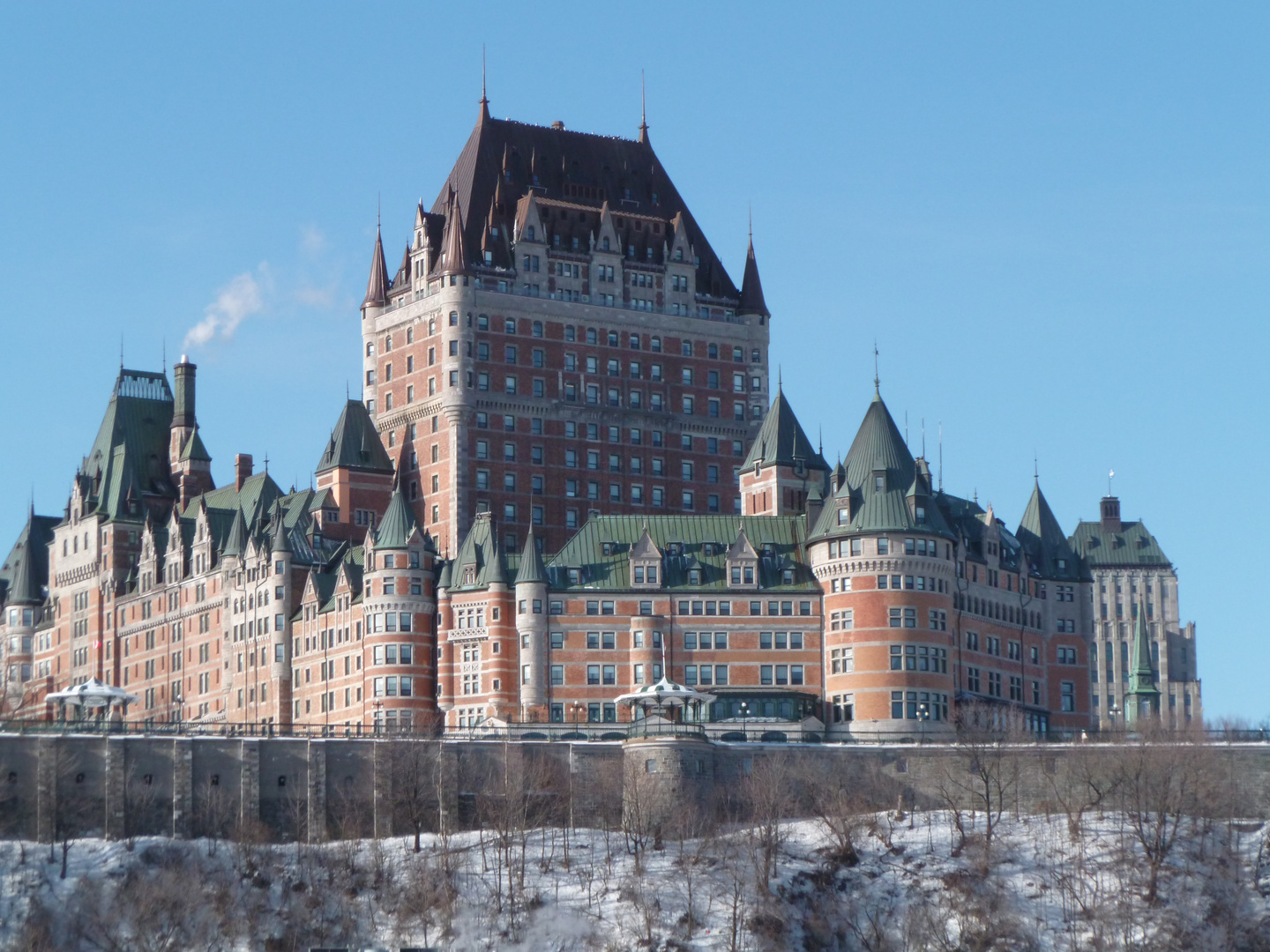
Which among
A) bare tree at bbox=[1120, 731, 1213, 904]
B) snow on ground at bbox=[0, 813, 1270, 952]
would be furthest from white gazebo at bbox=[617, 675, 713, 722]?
bare tree at bbox=[1120, 731, 1213, 904]

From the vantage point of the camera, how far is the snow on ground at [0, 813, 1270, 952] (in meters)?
163

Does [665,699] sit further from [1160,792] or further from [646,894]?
[1160,792]

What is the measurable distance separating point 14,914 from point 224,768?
19.1 m

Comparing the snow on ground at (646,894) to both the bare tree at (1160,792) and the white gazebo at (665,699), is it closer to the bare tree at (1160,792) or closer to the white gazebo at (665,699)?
the bare tree at (1160,792)

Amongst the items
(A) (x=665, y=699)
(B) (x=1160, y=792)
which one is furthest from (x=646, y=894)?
(B) (x=1160, y=792)

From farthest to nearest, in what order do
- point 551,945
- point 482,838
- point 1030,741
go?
point 1030,741 → point 482,838 → point 551,945

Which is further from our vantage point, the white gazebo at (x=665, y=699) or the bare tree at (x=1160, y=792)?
the white gazebo at (x=665, y=699)

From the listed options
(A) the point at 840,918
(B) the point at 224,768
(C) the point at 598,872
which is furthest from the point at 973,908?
(B) the point at 224,768

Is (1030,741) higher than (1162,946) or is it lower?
higher

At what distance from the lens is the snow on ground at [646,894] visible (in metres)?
163

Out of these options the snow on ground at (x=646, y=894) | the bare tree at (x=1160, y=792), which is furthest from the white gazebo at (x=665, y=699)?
the bare tree at (x=1160, y=792)

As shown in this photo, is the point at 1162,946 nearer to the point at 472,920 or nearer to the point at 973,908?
the point at 973,908

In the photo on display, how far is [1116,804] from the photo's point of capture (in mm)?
180375

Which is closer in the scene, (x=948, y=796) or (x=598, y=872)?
(x=598, y=872)
